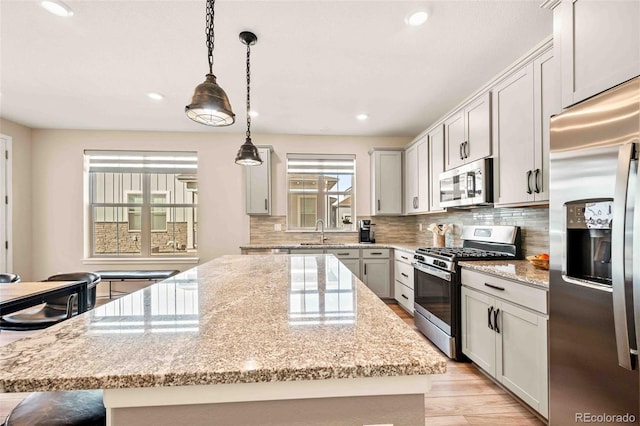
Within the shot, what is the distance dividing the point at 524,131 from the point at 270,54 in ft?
6.80

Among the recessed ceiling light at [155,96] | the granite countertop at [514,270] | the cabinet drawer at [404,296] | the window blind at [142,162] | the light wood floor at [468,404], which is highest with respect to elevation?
the recessed ceiling light at [155,96]

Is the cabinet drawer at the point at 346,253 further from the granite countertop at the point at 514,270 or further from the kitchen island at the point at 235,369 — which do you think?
the kitchen island at the point at 235,369

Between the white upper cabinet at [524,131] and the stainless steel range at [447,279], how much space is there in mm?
471

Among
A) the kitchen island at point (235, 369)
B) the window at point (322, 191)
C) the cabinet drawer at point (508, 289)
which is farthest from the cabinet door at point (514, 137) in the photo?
the window at point (322, 191)

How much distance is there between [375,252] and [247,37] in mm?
3048

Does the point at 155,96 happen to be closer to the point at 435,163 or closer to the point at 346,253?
the point at 346,253

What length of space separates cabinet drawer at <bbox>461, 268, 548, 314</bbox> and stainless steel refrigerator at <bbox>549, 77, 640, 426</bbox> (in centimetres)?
14

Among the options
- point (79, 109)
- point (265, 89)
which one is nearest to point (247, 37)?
point (265, 89)

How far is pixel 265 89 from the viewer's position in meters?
3.04

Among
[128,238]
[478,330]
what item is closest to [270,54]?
[478,330]

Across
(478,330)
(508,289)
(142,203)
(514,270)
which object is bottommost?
(478,330)

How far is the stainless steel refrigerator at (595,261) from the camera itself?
1.09 meters

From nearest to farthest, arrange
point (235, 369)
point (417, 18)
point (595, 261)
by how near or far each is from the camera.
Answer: point (235, 369), point (595, 261), point (417, 18)

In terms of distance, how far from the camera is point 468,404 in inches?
74.8
